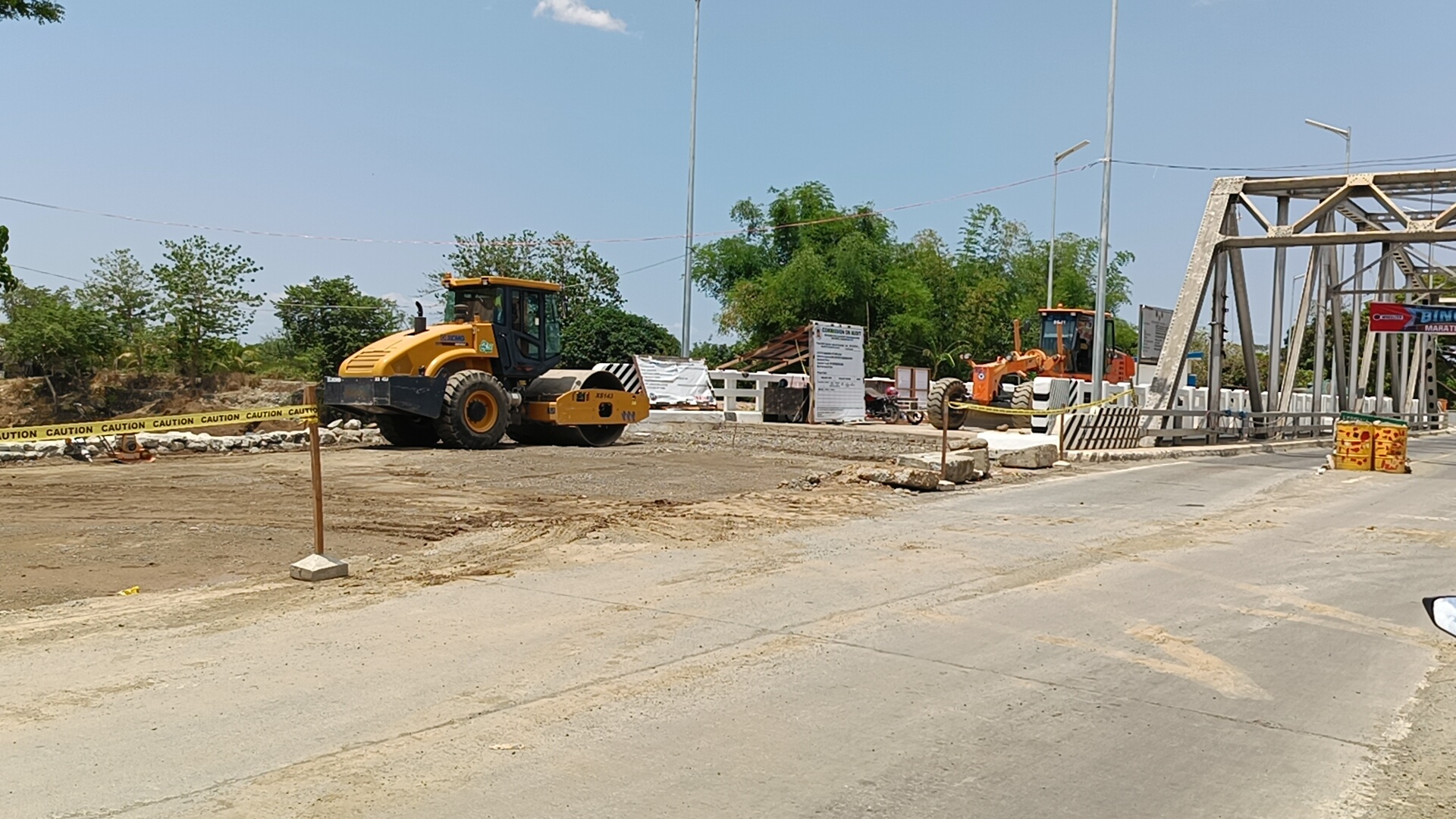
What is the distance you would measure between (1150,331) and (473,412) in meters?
28.4

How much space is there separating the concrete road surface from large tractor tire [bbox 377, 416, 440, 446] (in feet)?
41.2

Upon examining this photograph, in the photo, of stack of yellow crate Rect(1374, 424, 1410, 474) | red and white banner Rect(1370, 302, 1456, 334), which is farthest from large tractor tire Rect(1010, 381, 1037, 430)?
red and white banner Rect(1370, 302, 1456, 334)

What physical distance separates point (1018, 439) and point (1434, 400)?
3739cm

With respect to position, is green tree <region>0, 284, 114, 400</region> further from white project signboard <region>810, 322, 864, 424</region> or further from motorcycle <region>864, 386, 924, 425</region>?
motorcycle <region>864, 386, 924, 425</region>

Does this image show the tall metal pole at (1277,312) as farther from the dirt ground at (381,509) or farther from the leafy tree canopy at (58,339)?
the leafy tree canopy at (58,339)

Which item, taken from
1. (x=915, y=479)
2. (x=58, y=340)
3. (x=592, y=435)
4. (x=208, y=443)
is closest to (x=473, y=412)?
(x=592, y=435)

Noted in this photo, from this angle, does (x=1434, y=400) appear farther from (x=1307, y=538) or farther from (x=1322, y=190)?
(x=1307, y=538)

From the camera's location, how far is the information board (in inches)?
1580

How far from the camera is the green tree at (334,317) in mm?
44844

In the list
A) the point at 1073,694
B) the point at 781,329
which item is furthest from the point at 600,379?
the point at 781,329

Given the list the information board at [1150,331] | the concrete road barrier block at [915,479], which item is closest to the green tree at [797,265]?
the information board at [1150,331]

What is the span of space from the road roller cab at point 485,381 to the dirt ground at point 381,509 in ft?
2.62

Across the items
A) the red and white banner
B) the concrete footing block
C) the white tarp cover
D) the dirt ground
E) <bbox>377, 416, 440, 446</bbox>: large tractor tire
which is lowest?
the dirt ground

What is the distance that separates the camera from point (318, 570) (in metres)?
8.78
